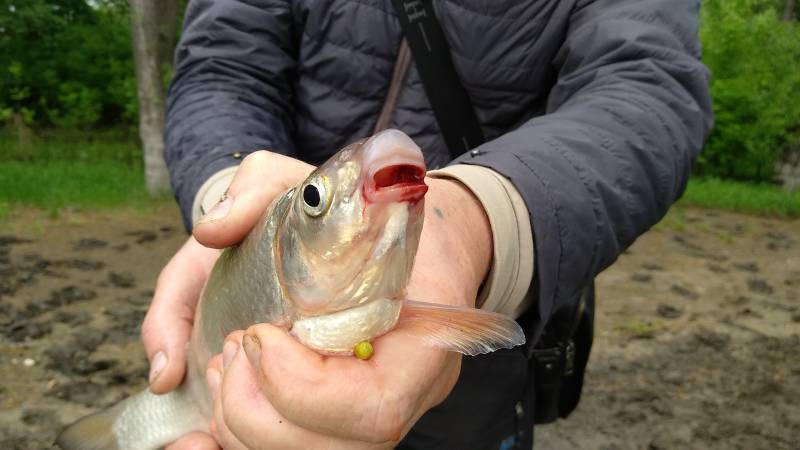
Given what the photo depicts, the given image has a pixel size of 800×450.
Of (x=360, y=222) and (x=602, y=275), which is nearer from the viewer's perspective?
(x=360, y=222)

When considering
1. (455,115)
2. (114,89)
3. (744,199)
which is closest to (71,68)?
(114,89)

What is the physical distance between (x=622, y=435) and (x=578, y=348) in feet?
6.68

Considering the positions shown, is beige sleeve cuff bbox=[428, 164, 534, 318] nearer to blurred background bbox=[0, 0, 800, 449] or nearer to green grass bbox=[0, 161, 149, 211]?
blurred background bbox=[0, 0, 800, 449]

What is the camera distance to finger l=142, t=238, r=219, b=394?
1784 millimetres

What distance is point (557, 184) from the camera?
144 centimetres

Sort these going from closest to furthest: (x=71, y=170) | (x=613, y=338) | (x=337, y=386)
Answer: (x=337, y=386) < (x=613, y=338) < (x=71, y=170)

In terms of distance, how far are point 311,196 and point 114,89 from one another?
52.6ft

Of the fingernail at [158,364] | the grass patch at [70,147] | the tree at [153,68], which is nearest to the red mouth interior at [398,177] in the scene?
the fingernail at [158,364]

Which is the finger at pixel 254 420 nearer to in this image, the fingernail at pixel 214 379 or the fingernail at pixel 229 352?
the fingernail at pixel 229 352

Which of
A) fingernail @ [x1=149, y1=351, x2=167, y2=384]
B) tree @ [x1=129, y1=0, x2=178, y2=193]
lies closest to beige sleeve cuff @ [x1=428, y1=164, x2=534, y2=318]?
fingernail @ [x1=149, y1=351, x2=167, y2=384]

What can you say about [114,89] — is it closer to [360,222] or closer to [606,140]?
[606,140]

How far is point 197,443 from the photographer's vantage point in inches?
63.1

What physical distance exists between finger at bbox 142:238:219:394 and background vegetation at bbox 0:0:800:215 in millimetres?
10452

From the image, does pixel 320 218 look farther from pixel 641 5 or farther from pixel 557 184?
pixel 641 5
